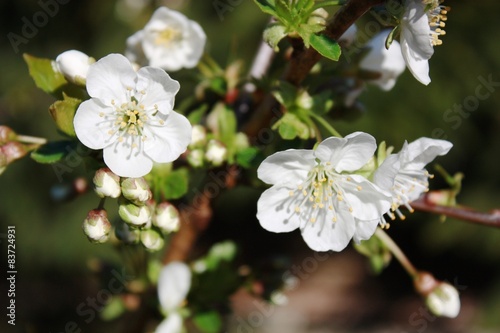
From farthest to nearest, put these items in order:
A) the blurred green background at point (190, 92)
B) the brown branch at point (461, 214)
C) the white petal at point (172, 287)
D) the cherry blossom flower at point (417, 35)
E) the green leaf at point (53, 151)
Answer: the blurred green background at point (190, 92)
the white petal at point (172, 287)
the brown branch at point (461, 214)
the green leaf at point (53, 151)
the cherry blossom flower at point (417, 35)

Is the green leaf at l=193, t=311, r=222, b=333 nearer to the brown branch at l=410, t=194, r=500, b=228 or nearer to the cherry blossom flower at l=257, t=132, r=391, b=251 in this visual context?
the cherry blossom flower at l=257, t=132, r=391, b=251

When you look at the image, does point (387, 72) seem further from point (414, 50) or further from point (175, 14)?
point (175, 14)

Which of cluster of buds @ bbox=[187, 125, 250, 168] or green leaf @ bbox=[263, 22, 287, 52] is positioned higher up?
green leaf @ bbox=[263, 22, 287, 52]

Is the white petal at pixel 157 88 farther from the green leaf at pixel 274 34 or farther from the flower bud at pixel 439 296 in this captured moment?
the flower bud at pixel 439 296

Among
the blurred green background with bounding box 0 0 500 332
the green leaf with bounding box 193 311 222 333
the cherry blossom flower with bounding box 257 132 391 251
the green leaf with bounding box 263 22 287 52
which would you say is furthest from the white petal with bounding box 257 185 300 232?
the blurred green background with bounding box 0 0 500 332

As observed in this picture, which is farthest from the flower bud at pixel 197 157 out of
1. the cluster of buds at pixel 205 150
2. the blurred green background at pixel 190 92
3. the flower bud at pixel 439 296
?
the blurred green background at pixel 190 92

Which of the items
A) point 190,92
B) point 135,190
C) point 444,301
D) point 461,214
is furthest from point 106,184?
point 190,92
